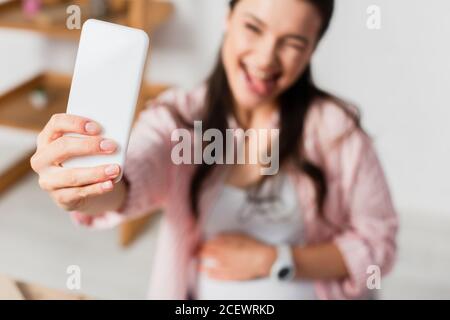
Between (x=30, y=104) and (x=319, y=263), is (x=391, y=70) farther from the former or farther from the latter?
(x=30, y=104)

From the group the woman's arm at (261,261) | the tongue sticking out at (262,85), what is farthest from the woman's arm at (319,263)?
the tongue sticking out at (262,85)

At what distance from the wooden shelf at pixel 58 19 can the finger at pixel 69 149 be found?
2.69ft

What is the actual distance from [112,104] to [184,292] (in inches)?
15.4

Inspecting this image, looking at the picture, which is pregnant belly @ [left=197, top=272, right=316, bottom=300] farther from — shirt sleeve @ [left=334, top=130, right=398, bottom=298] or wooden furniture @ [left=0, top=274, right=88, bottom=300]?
wooden furniture @ [left=0, top=274, right=88, bottom=300]

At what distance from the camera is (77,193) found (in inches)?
17.2

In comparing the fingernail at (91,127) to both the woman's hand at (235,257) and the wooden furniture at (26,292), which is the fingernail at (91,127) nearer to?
the wooden furniture at (26,292)

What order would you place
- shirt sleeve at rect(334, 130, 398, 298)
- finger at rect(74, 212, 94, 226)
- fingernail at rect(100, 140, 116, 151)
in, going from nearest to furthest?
fingernail at rect(100, 140, 116, 151) < finger at rect(74, 212, 94, 226) < shirt sleeve at rect(334, 130, 398, 298)

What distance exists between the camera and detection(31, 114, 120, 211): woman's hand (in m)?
0.41

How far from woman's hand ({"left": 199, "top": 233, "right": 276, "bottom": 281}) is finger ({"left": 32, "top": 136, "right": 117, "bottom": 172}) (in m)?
0.34

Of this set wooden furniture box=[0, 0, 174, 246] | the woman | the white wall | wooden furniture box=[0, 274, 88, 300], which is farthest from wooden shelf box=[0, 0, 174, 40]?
wooden furniture box=[0, 274, 88, 300]

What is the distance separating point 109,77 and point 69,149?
0.21ft

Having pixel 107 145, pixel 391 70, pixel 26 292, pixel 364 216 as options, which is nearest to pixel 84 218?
pixel 26 292

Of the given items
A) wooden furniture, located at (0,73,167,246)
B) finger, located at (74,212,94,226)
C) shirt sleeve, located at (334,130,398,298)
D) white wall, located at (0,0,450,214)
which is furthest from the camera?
wooden furniture, located at (0,73,167,246)
